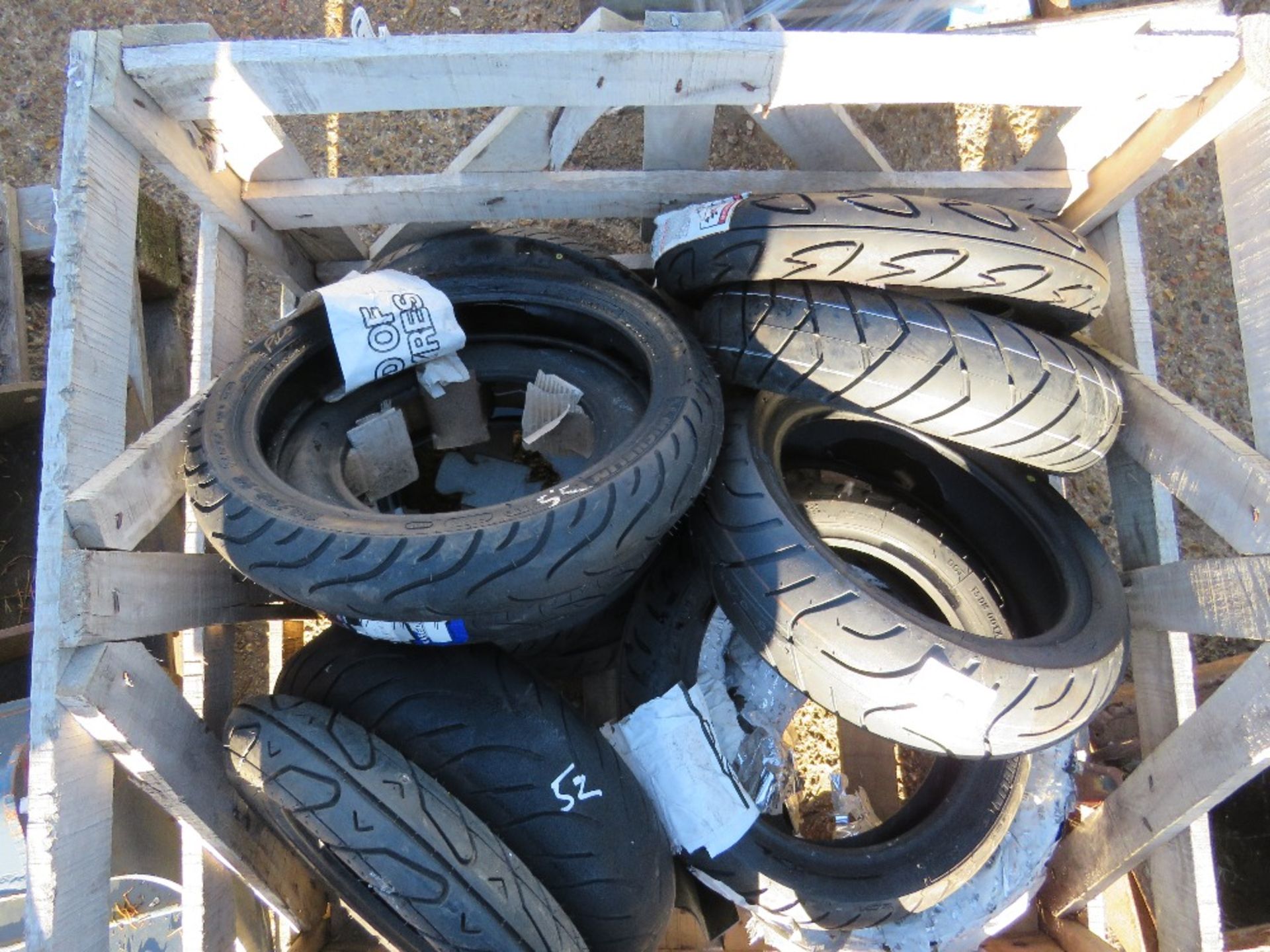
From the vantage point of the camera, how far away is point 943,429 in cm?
158

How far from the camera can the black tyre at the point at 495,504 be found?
4.33ft

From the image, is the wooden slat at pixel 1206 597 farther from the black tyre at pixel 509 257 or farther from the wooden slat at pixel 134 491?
the wooden slat at pixel 134 491

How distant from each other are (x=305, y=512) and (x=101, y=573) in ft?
1.04

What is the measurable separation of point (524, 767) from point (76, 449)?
92 centimetres

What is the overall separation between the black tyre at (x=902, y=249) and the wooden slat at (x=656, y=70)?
21cm

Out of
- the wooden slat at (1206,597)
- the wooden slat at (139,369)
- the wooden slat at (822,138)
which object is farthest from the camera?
the wooden slat at (139,369)

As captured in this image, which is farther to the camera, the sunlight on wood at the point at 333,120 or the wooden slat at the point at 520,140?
the sunlight on wood at the point at 333,120

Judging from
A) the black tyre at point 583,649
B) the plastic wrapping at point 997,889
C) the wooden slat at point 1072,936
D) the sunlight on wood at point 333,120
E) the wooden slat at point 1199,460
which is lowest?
the wooden slat at point 1072,936

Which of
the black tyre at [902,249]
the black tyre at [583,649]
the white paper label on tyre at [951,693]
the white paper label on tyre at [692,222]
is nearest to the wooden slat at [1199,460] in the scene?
the black tyre at [902,249]

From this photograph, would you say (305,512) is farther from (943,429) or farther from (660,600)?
(943,429)

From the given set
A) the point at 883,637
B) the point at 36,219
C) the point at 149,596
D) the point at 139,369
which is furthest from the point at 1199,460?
the point at 36,219

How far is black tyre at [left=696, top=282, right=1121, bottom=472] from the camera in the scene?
5.03 feet

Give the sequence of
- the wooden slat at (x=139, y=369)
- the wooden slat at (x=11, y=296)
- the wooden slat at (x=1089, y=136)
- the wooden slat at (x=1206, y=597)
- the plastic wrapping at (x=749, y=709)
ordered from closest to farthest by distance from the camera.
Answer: the wooden slat at (x=1206, y=597) → the wooden slat at (x=1089, y=136) → the plastic wrapping at (x=749, y=709) → the wooden slat at (x=139, y=369) → the wooden slat at (x=11, y=296)

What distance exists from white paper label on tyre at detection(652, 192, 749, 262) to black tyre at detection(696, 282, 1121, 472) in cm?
14
